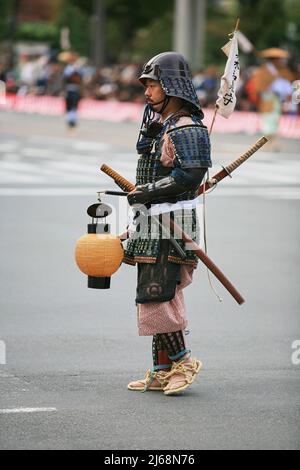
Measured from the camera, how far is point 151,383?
6902mm

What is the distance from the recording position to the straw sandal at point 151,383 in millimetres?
6867

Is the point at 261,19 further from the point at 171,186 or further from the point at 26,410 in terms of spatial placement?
the point at 26,410

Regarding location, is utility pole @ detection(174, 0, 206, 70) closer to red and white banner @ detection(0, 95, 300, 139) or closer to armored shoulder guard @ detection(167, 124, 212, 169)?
red and white banner @ detection(0, 95, 300, 139)

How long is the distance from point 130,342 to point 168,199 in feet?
6.09

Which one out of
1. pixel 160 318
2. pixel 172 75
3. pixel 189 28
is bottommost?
pixel 160 318

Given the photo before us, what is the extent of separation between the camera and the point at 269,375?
24.1ft

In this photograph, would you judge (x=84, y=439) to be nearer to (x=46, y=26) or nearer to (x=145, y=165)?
(x=145, y=165)

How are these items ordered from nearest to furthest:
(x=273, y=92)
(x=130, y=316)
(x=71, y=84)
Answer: (x=130, y=316) → (x=273, y=92) → (x=71, y=84)

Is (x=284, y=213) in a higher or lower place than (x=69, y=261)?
higher

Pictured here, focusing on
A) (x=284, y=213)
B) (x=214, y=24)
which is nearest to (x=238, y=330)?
(x=284, y=213)

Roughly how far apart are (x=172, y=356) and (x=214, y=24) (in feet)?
220

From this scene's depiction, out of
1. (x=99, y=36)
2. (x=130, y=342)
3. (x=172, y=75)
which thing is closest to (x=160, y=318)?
(x=172, y=75)

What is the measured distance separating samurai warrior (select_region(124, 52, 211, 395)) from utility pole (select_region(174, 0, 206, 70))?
3918cm
